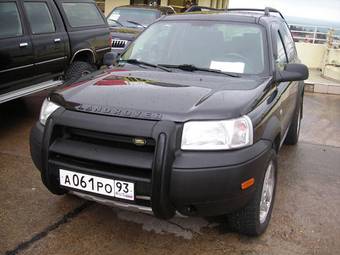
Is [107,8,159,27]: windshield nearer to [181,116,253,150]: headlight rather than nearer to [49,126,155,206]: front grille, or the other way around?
[49,126,155,206]: front grille

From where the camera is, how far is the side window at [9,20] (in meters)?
5.22

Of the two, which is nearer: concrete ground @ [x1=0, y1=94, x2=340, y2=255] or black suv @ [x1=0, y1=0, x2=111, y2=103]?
concrete ground @ [x1=0, y1=94, x2=340, y2=255]

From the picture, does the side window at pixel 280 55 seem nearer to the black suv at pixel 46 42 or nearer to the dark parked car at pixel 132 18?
the black suv at pixel 46 42

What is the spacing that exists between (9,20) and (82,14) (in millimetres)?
1914

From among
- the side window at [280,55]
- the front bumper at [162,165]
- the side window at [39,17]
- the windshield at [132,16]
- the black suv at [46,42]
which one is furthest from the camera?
the windshield at [132,16]

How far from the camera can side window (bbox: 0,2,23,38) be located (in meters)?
5.22

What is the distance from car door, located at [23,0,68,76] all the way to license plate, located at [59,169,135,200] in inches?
132

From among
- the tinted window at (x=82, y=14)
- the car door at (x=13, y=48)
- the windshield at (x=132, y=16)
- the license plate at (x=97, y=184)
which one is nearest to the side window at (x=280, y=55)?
the license plate at (x=97, y=184)

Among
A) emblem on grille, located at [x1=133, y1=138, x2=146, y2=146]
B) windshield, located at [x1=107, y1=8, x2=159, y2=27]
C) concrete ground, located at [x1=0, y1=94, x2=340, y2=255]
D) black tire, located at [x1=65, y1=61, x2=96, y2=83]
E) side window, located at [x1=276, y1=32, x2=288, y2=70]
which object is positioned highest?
side window, located at [x1=276, y1=32, x2=288, y2=70]

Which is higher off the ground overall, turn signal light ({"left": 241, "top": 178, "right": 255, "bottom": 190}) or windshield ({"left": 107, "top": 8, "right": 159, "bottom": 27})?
windshield ({"left": 107, "top": 8, "right": 159, "bottom": 27})

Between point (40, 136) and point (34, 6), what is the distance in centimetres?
351

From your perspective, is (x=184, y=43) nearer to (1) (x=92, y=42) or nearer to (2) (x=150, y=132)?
(2) (x=150, y=132)

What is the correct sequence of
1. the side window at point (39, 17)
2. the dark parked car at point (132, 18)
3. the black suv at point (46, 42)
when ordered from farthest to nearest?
the dark parked car at point (132, 18) → the side window at point (39, 17) → the black suv at point (46, 42)

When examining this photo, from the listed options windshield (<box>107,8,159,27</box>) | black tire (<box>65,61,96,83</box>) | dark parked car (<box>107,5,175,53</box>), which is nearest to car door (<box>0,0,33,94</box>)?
black tire (<box>65,61,96,83</box>)
